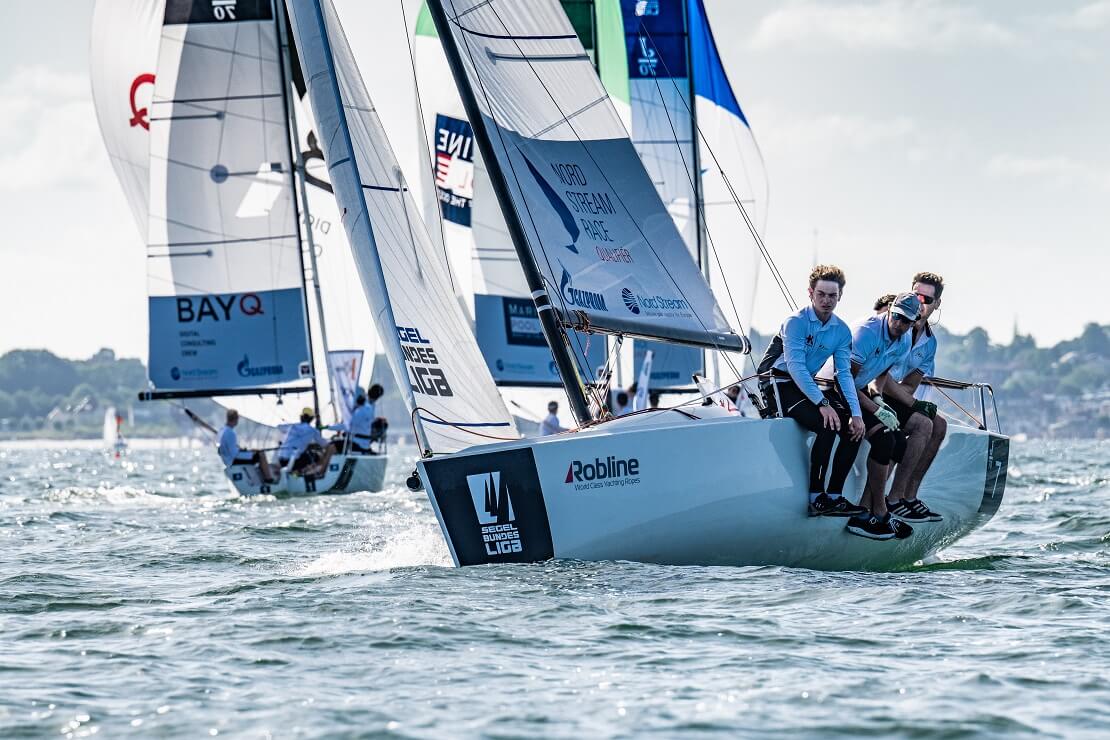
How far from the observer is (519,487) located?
6906mm

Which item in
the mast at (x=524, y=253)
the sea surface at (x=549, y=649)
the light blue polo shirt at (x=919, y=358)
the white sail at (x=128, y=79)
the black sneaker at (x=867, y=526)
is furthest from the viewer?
the white sail at (x=128, y=79)

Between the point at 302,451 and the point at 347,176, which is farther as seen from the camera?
the point at 302,451

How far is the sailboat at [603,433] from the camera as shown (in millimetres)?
6941

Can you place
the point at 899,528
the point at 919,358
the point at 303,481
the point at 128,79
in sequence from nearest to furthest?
the point at 899,528 → the point at 919,358 → the point at 303,481 → the point at 128,79

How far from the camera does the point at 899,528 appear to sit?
24.6 ft

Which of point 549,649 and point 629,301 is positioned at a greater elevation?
point 629,301

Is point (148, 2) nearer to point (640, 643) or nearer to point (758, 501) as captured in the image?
point (758, 501)

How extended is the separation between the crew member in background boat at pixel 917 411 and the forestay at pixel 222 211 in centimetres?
1204

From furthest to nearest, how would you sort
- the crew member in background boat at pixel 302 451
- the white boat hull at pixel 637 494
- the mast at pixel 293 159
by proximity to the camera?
the mast at pixel 293 159, the crew member in background boat at pixel 302 451, the white boat hull at pixel 637 494

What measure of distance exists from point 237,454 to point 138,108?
5325mm

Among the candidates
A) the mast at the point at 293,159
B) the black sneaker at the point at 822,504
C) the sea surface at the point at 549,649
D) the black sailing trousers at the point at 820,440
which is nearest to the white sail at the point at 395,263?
the sea surface at the point at 549,649

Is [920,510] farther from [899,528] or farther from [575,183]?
[575,183]

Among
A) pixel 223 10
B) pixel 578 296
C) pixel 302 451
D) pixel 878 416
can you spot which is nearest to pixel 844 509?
pixel 878 416

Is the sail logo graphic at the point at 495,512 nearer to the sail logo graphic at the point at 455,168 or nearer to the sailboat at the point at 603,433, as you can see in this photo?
the sailboat at the point at 603,433
